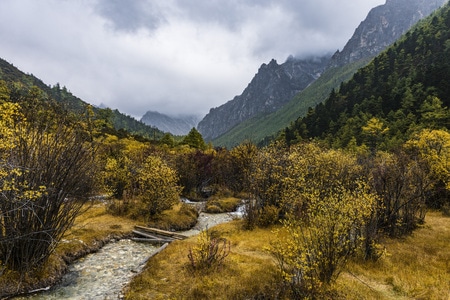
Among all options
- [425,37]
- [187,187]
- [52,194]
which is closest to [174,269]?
[52,194]

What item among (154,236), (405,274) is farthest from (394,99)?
(154,236)

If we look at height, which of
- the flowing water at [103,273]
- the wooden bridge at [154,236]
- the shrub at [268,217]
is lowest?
the flowing water at [103,273]

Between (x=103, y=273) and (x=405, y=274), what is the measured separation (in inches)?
654

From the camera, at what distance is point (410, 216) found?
71.3ft

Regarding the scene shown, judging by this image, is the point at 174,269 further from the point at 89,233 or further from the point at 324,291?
the point at 89,233

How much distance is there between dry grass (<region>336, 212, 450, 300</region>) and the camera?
12203 mm

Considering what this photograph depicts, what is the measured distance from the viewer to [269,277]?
13.7m

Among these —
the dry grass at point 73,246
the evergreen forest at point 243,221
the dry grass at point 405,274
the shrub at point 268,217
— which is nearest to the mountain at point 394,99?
the evergreen forest at point 243,221

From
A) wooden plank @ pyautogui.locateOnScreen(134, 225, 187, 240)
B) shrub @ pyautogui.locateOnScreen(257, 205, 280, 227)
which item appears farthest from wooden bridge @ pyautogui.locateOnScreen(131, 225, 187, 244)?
shrub @ pyautogui.locateOnScreen(257, 205, 280, 227)

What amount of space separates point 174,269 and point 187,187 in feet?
116

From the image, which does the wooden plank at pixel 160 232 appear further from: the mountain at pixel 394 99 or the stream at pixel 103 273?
the mountain at pixel 394 99

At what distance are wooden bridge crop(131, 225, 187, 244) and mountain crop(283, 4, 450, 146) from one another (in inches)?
2068

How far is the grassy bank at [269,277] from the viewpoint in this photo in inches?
489

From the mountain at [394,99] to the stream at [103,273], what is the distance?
187 ft
